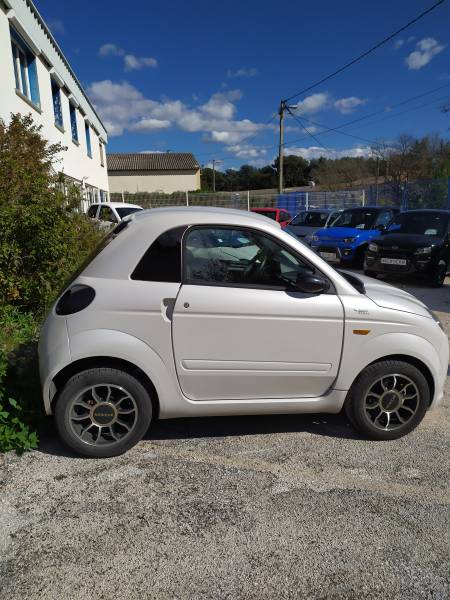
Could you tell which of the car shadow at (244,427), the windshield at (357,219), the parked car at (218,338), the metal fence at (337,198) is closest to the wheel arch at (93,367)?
the parked car at (218,338)

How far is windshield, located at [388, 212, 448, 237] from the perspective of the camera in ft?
32.6

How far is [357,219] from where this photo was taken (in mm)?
12242

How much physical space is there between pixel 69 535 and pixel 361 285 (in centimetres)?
263

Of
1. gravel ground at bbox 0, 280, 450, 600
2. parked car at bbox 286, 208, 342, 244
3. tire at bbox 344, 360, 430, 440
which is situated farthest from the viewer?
parked car at bbox 286, 208, 342, 244

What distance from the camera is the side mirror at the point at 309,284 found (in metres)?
3.06

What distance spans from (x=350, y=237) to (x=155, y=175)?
52967 mm

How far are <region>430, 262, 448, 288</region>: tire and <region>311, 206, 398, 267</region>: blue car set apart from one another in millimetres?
1936

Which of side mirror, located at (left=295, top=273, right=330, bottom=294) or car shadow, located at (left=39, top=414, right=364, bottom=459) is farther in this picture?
car shadow, located at (left=39, top=414, right=364, bottom=459)

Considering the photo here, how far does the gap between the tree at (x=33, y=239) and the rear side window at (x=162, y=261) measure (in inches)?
103

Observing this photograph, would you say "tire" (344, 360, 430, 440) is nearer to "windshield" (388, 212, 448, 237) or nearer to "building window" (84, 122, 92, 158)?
"windshield" (388, 212, 448, 237)

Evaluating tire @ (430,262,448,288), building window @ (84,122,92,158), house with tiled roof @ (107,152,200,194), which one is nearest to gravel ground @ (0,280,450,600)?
tire @ (430,262,448,288)

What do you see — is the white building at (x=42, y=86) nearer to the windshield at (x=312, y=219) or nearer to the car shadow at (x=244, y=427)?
the car shadow at (x=244, y=427)

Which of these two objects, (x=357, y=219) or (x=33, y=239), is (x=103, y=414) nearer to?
(x=33, y=239)

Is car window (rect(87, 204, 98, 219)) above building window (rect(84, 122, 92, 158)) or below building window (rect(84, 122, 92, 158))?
below
